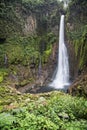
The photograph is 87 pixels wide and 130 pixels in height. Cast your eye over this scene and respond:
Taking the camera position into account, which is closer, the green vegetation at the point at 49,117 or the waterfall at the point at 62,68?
the green vegetation at the point at 49,117

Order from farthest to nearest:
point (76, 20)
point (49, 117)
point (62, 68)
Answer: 1. point (76, 20)
2. point (62, 68)
3. point (49, 117)

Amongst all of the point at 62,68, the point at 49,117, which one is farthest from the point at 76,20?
the point at 49,117

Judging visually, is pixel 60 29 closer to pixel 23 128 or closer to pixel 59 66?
pixel 59 66

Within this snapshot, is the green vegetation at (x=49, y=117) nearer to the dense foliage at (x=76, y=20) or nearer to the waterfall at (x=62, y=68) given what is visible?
the waterfall at (x=62, y=68)

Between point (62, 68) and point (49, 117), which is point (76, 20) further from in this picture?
point (49, 117)

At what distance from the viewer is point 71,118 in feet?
17.1

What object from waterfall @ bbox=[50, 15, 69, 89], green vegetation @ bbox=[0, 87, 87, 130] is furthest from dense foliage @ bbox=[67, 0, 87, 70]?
green vegetation @ bbox=[0, 87, 87, 130]

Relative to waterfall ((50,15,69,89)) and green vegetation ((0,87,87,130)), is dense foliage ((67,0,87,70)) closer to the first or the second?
waterfall ((50,15,69,89))

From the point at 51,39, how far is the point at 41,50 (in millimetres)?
1945

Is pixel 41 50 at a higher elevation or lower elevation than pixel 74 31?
lower

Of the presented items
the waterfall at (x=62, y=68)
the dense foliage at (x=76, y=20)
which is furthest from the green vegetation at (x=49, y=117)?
the dense foliage at (x=76, y=20)

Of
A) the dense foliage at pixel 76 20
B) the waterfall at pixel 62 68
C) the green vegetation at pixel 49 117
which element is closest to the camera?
the green vegetation at pixel 49 117

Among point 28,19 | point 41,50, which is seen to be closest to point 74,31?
point 41,50

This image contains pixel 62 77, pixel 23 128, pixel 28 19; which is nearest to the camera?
pixel 23 128
